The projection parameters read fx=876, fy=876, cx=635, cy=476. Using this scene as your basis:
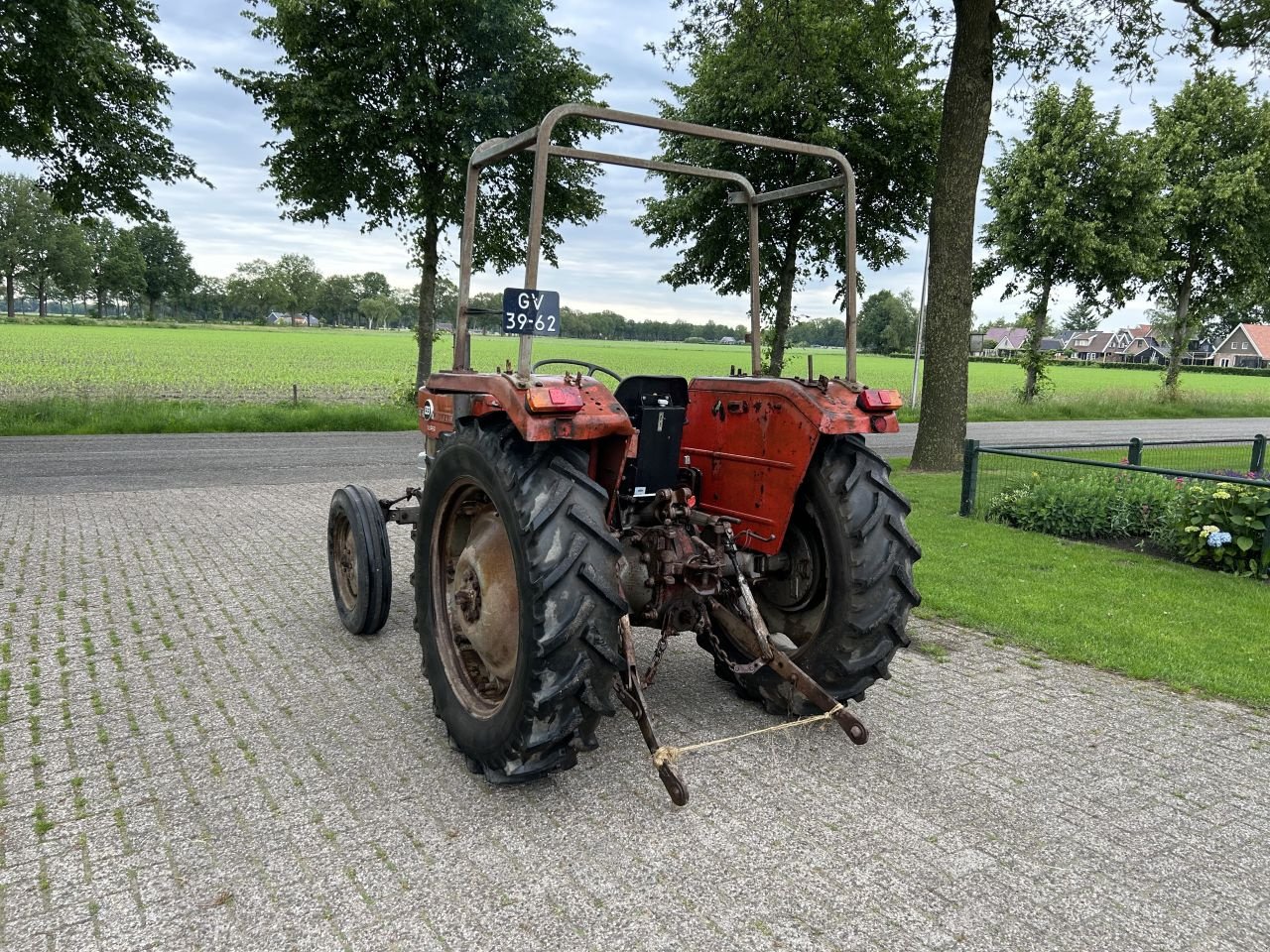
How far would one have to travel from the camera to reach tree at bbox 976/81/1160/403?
22656mm

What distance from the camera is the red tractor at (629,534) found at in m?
2.92

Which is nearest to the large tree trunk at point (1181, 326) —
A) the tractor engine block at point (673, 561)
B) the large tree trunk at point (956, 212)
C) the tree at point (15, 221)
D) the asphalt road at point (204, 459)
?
the asphalt road at point (204, 459)

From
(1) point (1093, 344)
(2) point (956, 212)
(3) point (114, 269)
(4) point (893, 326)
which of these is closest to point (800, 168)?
(2) point (956, 212)

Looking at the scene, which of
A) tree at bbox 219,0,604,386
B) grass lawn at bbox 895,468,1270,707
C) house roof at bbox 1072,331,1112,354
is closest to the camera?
grass lawn at bbox 895,468,1270,707

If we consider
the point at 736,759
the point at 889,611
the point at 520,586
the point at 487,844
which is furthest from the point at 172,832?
the point at 889,611

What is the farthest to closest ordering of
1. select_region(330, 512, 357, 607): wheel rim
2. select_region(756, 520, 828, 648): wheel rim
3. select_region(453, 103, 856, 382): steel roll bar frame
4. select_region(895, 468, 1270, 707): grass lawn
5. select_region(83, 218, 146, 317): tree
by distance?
1. select_region(83, 218, 146, 317): tree
2. select_region(330, 512, 357, 607): wheel rim
3. select_region(895, 468, 1270, 707): grass lawn
4. select_region(756, 520, 828, 648): wheel rim
5. select_region(453, 103, 856, 382): steel roll bar frame

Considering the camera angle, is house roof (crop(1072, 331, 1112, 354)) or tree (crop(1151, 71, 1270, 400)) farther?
house roof (crop(1072, 331, 1112, 354))

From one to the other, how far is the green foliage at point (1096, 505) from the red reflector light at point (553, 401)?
266 inches

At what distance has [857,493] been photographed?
356 centimetres

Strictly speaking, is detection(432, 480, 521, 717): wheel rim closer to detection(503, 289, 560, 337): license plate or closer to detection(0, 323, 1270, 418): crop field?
detection(503, 289, 560, 337): license plate

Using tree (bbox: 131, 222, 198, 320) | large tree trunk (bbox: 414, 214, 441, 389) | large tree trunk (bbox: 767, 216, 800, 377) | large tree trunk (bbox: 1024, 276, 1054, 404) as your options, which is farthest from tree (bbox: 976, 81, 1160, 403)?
tree (bbox: 131, 222, 198, 320)

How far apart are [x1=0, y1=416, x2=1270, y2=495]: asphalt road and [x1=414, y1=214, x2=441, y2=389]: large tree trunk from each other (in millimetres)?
2328

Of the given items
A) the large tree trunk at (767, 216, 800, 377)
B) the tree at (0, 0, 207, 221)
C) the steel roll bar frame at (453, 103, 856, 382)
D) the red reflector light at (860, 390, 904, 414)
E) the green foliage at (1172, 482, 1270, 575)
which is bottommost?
the green foliage at (1172, 482, 1270, 575)

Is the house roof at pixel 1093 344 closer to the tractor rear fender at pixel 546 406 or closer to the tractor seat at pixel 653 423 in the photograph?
the tractor seat at pixel 653 423
